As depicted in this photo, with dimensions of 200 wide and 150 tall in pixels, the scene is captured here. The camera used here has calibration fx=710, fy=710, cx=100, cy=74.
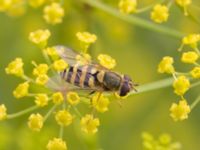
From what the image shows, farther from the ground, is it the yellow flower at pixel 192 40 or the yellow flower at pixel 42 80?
the yellow flower at pixel 192 40

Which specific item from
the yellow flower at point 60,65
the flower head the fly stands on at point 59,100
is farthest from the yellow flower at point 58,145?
the yellow flower at point 60,65

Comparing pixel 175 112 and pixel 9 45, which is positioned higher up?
pixel 9 45

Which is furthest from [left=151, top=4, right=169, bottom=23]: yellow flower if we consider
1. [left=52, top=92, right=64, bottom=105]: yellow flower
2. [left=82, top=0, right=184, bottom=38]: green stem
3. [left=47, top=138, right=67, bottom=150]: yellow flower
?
[left=47, top=138, right=67, bottom=150]: yellow flower

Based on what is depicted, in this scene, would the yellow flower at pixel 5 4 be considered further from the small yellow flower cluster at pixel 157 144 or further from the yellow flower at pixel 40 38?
the small yellow flower cluster at pixel 157 144

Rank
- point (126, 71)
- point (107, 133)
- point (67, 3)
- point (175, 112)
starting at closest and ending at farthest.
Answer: point (175, 112)
point (67, 3)
point (107, 133)
point (126, 71)

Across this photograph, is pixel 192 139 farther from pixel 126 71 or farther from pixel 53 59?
pixel 53 59

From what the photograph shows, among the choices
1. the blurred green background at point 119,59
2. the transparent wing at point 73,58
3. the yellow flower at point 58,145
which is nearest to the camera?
the yellow flower at point 58,145

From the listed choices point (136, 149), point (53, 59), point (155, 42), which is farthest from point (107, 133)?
point (53, 59)
